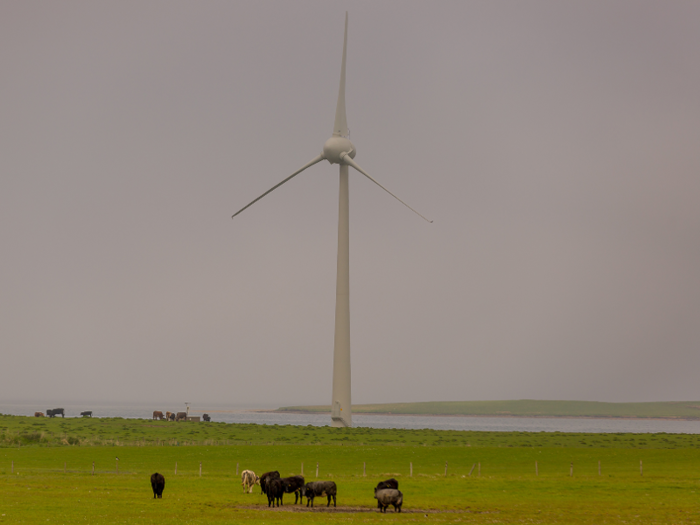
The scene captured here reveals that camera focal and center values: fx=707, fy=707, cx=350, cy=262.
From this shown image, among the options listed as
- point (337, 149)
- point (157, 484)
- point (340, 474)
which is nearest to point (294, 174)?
point (337, 149)

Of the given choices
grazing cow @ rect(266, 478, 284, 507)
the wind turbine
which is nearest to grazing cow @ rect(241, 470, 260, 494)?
grazing cow @ rect(266, 478, 284, 507)

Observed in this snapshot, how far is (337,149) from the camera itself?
10688cm

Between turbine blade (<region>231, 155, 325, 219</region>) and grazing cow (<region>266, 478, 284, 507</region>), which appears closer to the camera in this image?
grazing cow (<region>266, 478, 284, 507</region>)

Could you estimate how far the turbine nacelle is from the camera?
107 metres

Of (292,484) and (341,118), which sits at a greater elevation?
(341,118)

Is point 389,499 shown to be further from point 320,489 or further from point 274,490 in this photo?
point 274,490

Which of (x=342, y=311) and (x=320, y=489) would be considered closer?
(x=320, y=489)

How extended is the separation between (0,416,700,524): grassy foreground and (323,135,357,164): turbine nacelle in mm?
40501

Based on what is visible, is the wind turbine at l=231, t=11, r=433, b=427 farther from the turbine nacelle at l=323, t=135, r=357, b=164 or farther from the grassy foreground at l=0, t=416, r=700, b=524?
the grassy foreground at l=0, t=416, r=700, b=524

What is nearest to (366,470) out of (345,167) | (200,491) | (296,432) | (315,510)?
(200,491)

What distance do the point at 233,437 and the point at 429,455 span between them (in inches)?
1065

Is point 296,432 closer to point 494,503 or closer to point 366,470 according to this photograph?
point 366,470

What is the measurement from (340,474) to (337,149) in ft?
206

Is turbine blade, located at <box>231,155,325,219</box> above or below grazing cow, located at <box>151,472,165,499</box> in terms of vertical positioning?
above
